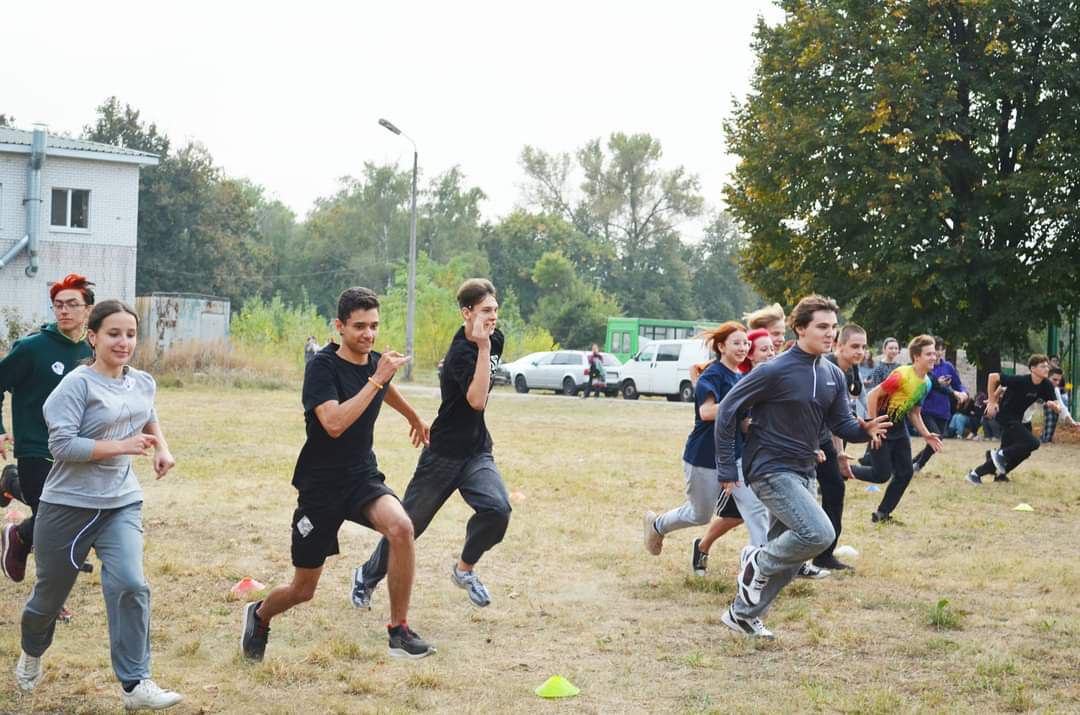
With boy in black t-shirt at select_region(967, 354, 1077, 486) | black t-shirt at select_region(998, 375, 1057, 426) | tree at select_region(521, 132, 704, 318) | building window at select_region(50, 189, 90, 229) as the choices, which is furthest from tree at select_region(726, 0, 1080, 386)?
tree at select_region(521, 132, 704, 318)

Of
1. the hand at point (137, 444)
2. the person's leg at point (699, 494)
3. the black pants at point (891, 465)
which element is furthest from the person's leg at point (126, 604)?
the black pants at point (891, 465)

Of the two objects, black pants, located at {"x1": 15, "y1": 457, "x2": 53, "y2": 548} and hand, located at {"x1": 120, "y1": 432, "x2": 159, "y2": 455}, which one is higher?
hand, located at {"x1": 120, "y1": 432, "x2": 159, "y2": 455}

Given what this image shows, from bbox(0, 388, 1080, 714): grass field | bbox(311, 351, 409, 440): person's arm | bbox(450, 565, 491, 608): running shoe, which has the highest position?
bbox(311, 351, 409, 440): person's arm

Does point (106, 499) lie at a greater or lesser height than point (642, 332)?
lesser

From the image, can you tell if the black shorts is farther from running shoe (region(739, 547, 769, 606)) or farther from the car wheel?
the car wheel

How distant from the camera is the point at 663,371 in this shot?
119 ft

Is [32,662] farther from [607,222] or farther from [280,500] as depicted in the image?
[607,222]

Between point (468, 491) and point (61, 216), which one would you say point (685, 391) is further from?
point (468, 491)

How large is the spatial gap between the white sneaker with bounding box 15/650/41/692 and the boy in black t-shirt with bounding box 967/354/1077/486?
10.9 m

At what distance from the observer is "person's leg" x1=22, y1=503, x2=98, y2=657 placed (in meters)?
5.10

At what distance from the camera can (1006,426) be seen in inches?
570

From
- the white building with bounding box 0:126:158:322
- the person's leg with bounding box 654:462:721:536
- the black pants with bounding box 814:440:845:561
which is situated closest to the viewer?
the person's leg with bounding box 654:462:721:536

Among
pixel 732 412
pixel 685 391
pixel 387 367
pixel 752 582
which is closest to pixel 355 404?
pixel 387 367

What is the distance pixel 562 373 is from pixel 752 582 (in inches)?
1269
